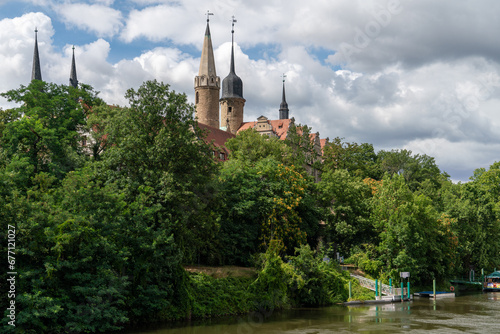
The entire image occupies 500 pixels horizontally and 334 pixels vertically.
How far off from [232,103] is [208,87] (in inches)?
260

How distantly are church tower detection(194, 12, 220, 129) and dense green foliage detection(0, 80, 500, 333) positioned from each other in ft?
130

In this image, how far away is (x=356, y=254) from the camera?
46.0 metres

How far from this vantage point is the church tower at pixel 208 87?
3620 inches

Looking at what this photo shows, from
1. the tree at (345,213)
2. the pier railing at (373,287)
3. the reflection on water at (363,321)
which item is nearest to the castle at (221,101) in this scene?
the tree at (345,213)

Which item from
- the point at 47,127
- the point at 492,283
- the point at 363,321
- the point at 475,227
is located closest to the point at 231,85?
the point at 475,227

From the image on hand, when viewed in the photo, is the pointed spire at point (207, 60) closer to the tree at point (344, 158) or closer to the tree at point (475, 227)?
the tree at point (344, 158)

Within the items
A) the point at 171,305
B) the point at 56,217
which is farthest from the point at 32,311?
the point at 171,305

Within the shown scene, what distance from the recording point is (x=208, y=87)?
92.1 metres

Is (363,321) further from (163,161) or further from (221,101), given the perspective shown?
(221,101)

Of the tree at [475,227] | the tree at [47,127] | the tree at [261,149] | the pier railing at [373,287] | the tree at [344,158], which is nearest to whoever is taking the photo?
the tree at [47,127]

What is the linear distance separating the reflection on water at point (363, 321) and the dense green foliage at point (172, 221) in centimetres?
164

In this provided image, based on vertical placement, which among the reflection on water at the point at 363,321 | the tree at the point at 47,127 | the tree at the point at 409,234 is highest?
the tree at the point at 47,127

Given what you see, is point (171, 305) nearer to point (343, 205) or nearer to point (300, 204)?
point (300, 204)

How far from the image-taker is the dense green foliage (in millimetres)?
22953
